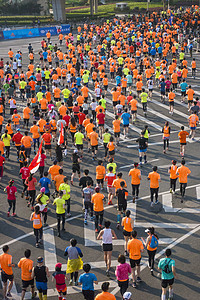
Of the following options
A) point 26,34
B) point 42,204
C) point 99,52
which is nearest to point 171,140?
point 42,204

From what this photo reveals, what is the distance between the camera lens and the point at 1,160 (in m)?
20.8

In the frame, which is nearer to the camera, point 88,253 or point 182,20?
point 88,253

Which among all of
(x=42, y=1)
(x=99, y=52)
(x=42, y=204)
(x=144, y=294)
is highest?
(x=42, y=1)

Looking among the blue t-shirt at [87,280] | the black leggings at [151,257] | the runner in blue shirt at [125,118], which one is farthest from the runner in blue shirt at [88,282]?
the runner in blue shirt at [125,118]

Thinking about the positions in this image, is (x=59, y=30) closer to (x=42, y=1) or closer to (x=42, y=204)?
(x=42, y=1)

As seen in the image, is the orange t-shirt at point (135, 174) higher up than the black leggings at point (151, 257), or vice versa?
the orange t-shirt at point (135, 174)

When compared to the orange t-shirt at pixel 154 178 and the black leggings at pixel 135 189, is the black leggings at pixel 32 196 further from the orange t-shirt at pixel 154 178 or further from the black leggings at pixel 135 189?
the orange t-shirt at pixel 154 178

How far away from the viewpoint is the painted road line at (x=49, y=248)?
591 inches

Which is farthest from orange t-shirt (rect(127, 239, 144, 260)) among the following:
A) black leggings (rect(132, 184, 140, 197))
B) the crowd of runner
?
black leggings (rect(132, 184, 140, 197))

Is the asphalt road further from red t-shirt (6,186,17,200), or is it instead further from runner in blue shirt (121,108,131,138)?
runner in blue shirt (121,108,131,138)

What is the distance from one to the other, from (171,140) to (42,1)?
77.9 metres

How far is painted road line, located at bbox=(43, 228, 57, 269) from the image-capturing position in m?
15.0

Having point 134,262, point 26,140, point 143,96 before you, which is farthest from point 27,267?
point 143,96

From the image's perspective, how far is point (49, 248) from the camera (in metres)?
15.8
